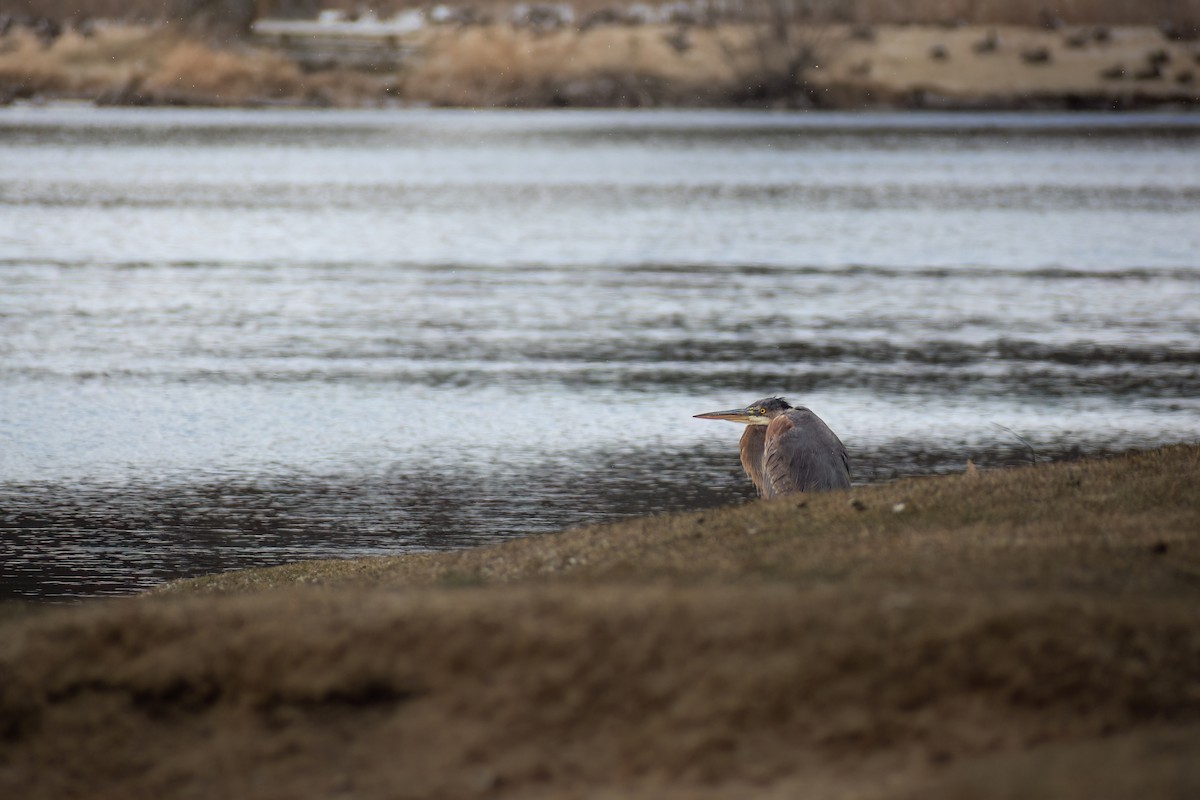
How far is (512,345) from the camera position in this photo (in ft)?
48.8

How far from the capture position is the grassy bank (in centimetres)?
419

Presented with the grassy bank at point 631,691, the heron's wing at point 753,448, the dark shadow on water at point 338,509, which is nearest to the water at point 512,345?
the dark shadow on water at point 338,509

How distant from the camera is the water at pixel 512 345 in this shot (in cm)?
954

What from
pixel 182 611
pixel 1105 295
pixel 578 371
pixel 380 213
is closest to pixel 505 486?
pixel 578 371

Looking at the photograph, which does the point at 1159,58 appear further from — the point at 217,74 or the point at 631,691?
the point at 631,691

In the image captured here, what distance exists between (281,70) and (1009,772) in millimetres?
66950

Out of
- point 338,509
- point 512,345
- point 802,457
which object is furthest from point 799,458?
point 512,345

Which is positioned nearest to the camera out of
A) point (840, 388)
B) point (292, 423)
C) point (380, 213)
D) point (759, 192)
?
point (292, 423)

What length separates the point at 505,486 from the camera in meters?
9.85

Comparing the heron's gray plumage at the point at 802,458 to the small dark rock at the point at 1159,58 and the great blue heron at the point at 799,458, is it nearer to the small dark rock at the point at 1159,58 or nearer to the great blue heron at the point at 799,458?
the great blue heron at the point at 799,458

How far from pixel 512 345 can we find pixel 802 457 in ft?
22.6

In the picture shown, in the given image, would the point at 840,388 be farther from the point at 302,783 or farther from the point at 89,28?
the point at 89,28

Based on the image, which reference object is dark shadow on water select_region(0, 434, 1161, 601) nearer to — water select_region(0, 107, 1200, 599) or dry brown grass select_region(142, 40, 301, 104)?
water select_region(0, 107, 1200, 599)

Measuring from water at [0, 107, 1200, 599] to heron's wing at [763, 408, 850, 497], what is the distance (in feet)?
3.62
